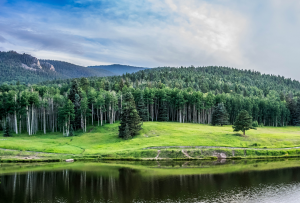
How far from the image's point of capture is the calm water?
34062 millimetres

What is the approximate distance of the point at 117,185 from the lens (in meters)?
39.9

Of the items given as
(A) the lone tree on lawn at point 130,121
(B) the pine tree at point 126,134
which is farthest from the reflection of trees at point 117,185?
(A) the lone tree on lawn at point 130,121

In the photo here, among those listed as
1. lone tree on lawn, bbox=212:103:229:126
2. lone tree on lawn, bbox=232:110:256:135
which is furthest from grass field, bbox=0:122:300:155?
lone tree on lawn, bbox=212:103:229:126

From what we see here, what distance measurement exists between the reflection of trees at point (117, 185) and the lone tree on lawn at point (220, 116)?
187 feet

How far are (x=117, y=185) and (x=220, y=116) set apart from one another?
3069 inches

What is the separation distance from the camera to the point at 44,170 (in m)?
49.2

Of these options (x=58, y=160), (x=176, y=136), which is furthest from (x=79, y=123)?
(x=176, y=136)

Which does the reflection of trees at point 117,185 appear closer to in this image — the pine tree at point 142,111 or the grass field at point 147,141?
the grass field at point 147,141

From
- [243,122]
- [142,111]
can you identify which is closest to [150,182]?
[243,122]

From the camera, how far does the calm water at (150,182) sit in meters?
34.1

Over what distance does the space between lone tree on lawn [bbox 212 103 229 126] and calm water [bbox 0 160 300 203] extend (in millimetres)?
49615

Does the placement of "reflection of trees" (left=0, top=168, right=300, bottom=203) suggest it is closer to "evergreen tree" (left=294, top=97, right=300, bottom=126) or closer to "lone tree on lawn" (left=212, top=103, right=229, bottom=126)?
"lone tree on lawn" (left=212, top=103, right=229, bottom=126)

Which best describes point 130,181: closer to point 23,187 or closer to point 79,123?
point 23,187

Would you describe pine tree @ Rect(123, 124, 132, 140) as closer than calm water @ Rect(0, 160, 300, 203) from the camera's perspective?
No
